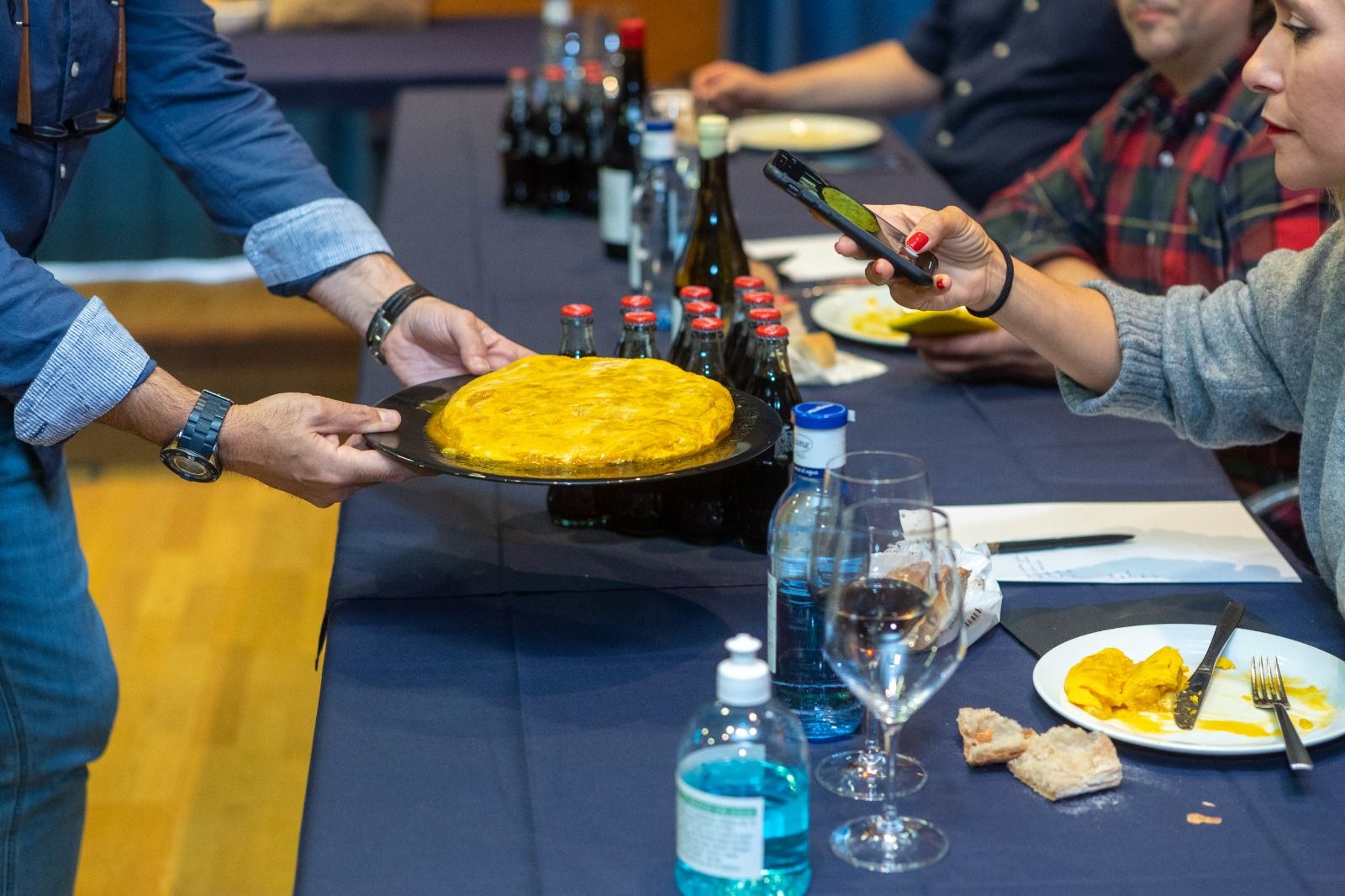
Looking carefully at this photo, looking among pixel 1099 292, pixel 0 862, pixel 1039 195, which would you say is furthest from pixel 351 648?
pixel 1039 195

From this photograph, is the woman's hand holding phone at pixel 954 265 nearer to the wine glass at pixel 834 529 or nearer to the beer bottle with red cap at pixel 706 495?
the beer bottle with red cap at pixel 706 495

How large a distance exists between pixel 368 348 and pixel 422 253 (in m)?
0.63

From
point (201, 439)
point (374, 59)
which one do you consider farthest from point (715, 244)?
point (374, 59)

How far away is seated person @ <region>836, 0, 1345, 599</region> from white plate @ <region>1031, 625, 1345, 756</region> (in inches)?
5.0

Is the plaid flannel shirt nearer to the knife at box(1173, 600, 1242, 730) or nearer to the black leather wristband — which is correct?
the knife at box(1173, 600, 1242, 730)

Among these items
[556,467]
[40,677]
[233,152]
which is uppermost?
[233,152]

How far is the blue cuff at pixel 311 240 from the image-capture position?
1.64 m

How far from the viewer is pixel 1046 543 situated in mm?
1353

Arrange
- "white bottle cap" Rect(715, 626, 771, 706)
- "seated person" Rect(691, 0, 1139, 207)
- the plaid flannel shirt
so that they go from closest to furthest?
"white bottle cap" Rect(715, 626, 771, 706)
the plaid flannel shirt
"seated person" Rect(691, 0, 1139, 207)

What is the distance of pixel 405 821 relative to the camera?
955 mm

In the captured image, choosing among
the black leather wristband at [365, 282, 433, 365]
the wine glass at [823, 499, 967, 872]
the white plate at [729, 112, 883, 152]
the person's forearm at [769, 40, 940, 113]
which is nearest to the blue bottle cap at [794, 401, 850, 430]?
the wine glass at [823, 499, 967, 872]

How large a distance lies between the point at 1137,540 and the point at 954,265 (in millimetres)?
310

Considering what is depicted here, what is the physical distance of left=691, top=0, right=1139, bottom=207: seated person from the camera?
2.92 m

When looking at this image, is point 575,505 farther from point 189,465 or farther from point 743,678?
point 743,678
